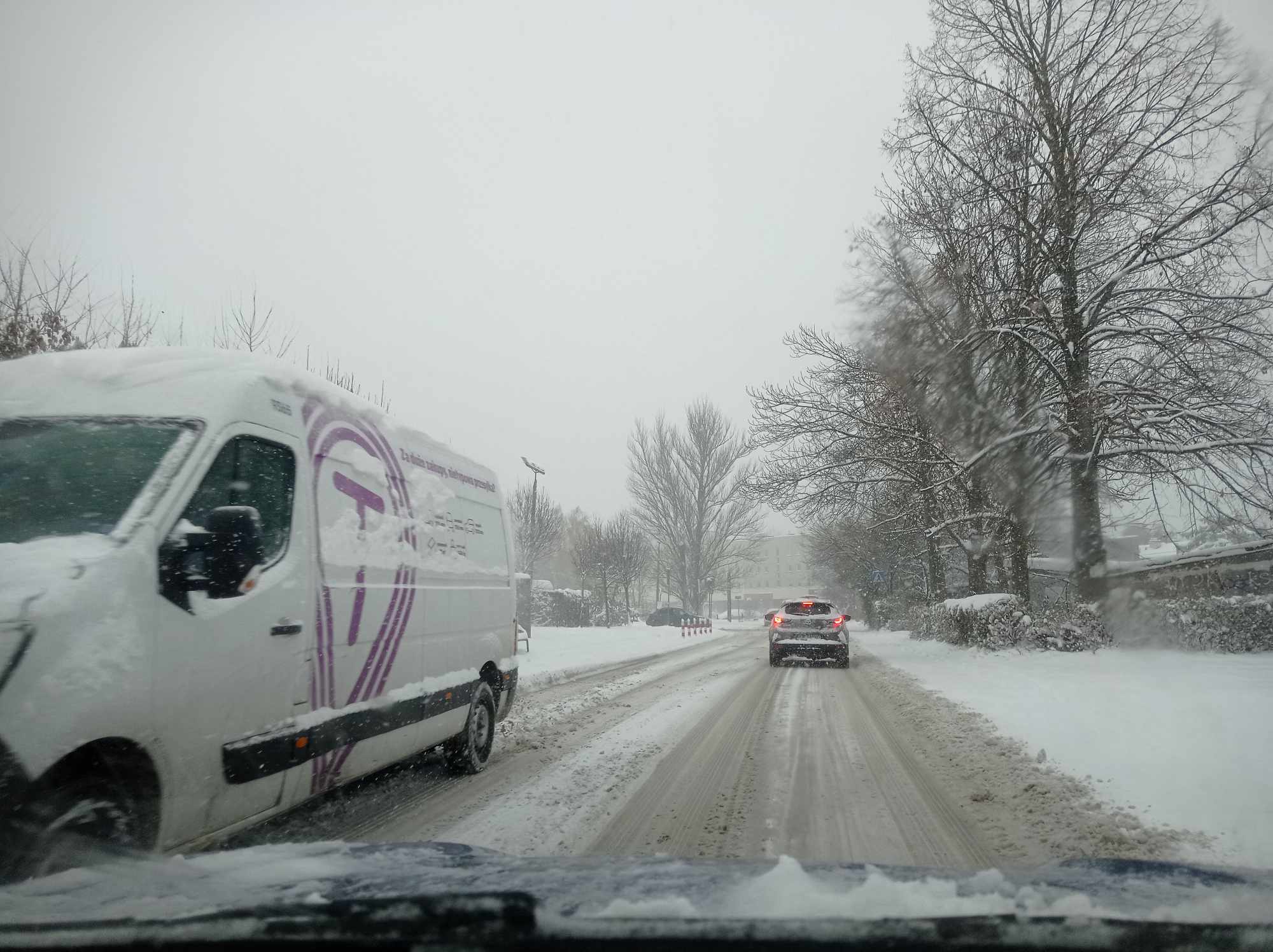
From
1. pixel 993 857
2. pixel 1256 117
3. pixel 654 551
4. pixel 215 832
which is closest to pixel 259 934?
pixel 215 832

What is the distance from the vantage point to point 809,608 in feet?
57.3

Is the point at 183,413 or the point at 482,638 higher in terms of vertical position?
the point at 183,413

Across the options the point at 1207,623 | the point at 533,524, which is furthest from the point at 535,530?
the point at 1207,623

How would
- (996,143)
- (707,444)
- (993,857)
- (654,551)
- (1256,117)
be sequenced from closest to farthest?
(993,857), (1256,117), (996,143), (707,444), (654,551)

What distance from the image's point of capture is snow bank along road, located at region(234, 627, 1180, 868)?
437cm

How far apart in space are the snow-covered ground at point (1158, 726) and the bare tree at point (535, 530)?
25.5 metres

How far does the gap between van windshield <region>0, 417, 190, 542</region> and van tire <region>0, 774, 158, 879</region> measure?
0.95 m

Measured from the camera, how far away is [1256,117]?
1238cm

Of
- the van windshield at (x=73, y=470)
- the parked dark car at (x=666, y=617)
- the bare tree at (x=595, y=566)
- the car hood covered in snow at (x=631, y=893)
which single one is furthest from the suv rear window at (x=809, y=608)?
the parked dark car at (x=666, y=617)

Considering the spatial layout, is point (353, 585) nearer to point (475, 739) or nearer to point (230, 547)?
point (230, 547)

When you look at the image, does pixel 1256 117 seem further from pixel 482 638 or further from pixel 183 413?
pixel 183 413

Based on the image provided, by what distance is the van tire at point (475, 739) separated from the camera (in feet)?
20.0

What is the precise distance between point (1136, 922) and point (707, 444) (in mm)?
48723

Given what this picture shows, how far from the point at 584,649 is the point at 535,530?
15.8 m
